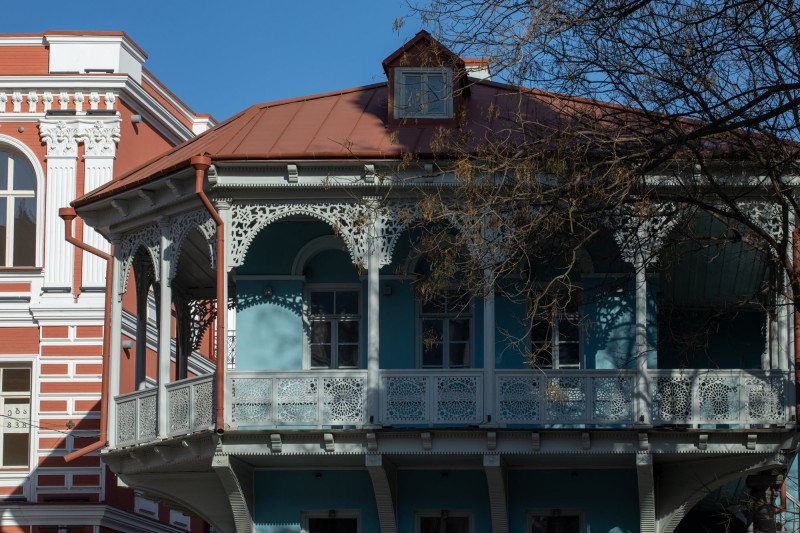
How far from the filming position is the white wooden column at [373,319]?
24.9 m

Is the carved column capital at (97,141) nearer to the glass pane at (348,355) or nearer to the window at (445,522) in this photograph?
the glass pane at (348,355)

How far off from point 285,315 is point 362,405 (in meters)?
2.87

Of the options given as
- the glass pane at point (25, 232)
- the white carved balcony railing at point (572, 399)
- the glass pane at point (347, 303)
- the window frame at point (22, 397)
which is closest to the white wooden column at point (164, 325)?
the glass pane at point (347, 303)

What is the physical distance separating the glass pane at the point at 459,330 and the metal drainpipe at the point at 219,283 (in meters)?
3.61

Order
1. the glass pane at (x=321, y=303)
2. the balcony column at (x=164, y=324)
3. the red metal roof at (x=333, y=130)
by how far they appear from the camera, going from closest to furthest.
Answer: the red metal roof at (x=333, y=130), the balcony column at (x=164, y=324), the glass pane at (x=321, y=303)

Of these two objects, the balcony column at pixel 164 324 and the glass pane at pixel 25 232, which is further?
the glass pane at pixel 25 232

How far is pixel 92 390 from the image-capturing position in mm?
36281

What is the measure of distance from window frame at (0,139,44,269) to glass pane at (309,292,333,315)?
428 inches

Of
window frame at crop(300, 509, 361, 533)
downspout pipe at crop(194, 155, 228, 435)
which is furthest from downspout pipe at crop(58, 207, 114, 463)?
window frame at crop(300, 509, 361, 533)

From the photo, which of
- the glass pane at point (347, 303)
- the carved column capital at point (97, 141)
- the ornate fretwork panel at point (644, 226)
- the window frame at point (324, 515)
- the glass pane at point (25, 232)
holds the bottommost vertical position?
the window frame at point (324, 515)

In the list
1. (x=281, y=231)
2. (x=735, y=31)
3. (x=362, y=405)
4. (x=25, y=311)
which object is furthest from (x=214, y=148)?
(x=25, y=311)

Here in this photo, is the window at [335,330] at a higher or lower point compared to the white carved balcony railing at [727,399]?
higher

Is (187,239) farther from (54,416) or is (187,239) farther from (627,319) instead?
(54,416)

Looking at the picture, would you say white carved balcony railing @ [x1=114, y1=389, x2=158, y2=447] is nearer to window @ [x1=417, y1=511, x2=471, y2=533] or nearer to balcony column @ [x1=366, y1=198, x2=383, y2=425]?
balcony column @ [x1=366, y1=198, x2=383, y2=425]
